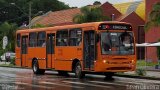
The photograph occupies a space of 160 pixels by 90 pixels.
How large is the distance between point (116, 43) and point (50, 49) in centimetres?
654

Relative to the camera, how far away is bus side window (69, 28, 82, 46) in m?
27.2

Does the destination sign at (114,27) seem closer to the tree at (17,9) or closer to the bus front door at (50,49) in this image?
the bus front door at (50,49)

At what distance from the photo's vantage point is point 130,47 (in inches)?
1025

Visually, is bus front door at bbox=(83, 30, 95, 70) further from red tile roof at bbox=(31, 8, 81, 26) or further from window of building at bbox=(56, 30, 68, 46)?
red tile roof at bbox=(31, 8, 81, 26)

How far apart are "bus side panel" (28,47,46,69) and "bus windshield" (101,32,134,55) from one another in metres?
7.06

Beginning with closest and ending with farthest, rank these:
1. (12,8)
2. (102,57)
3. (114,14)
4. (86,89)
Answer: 1. (86,89)
2. (102,57)
3. (114,14)
4. (12,8)

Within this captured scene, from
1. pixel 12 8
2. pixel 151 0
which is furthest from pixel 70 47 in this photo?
pixel 12 8

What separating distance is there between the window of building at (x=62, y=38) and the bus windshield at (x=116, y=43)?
3.80m

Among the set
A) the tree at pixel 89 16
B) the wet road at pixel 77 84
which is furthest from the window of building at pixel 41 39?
the tree at pixel 89 16

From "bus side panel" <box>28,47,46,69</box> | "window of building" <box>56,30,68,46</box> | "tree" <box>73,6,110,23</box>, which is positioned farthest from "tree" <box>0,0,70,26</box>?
"window of building" <box>56,30,68,46</box>

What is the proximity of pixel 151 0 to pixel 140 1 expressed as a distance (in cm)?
3030

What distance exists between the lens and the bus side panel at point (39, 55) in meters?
31.4

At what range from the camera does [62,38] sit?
2908 centimetres

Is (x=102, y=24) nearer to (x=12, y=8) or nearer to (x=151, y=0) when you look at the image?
(x=151, y=0)
